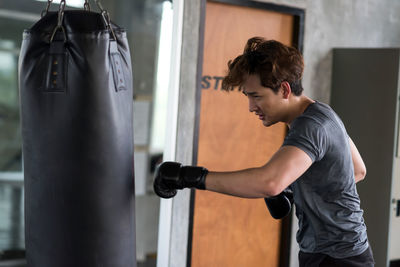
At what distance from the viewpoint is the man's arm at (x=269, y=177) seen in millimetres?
1552

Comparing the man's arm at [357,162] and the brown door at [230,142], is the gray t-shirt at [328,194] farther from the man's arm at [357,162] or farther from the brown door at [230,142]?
the brown door at [230,142]

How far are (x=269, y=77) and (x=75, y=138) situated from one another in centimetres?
65

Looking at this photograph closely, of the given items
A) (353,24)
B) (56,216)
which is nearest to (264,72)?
(56,216)

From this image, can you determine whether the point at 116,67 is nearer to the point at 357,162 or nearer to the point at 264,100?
the point at 264,100

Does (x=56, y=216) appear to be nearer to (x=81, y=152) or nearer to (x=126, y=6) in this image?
(x=81, y=152)

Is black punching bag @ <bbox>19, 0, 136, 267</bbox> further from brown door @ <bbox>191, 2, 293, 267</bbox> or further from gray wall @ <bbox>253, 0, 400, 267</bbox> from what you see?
gray wall @ <bbox>253, 0, 400, 267</bbox>

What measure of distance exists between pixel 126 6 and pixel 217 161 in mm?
1135

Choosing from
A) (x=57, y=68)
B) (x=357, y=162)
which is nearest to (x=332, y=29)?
(x=357, y=162)

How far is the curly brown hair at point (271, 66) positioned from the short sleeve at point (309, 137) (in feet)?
0.51

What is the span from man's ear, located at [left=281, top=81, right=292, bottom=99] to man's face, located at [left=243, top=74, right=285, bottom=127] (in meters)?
0.01

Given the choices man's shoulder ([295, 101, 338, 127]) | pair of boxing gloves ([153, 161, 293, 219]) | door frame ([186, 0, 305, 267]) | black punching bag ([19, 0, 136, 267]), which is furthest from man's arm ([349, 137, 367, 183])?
door frame ([186, 0, 305, 267])

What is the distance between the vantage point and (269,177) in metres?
1.55

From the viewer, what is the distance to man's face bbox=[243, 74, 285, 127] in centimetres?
176

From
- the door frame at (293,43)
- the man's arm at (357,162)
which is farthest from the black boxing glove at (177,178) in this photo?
the door frame at (293,43)
